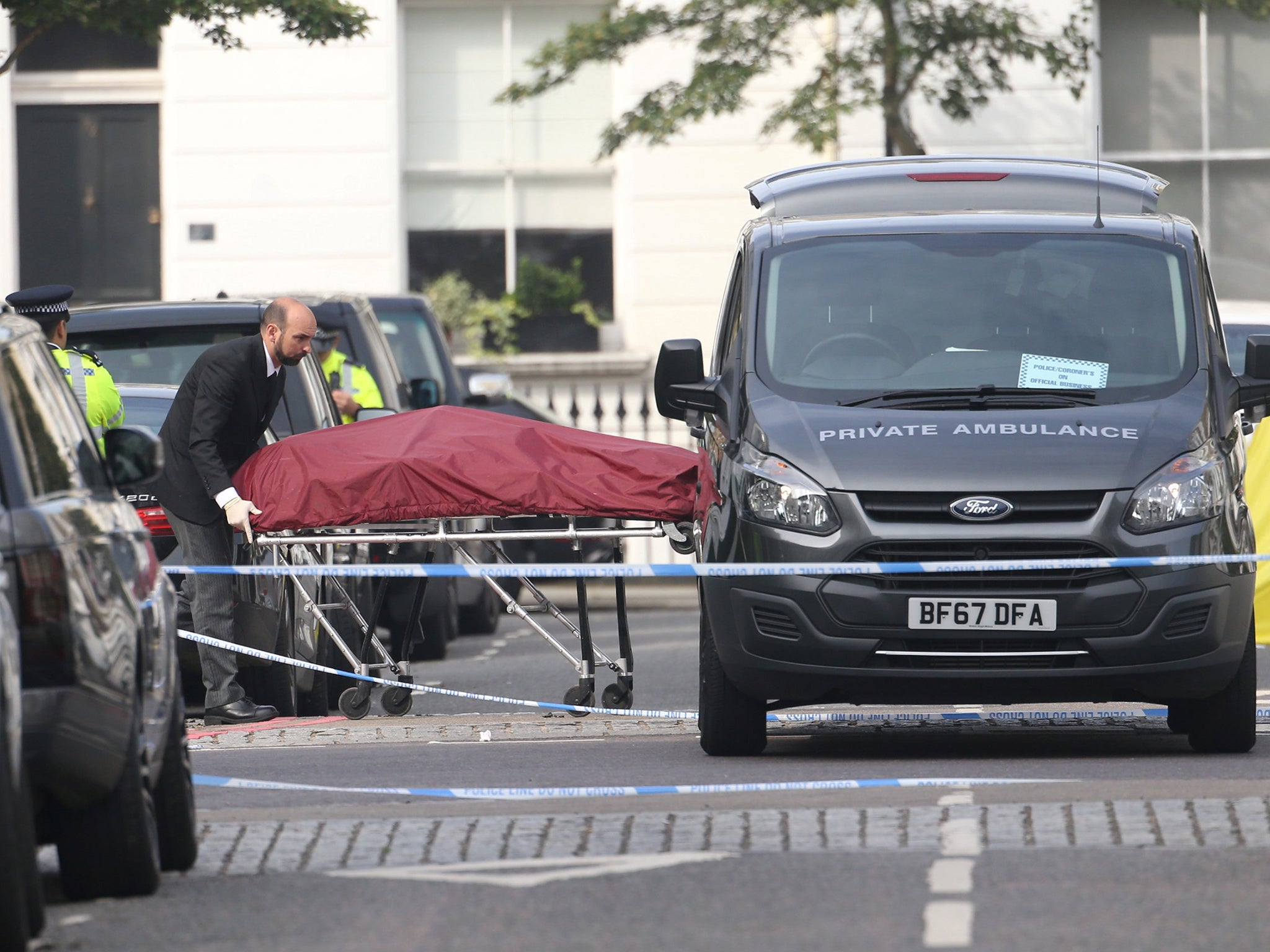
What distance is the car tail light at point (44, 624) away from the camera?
17.4ft

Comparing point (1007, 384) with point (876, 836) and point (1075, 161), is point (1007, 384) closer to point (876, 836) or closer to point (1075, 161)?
point (1075, 161)

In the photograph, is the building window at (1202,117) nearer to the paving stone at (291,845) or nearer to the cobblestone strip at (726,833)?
the cobblestone strip at (726,833)

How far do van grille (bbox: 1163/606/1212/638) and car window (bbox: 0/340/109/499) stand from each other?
3.64 metres

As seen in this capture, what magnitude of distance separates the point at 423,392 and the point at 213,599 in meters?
4.93

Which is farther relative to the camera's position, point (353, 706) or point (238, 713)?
point (353, 706)

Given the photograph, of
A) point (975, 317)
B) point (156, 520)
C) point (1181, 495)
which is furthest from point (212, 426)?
point (1181, 495)

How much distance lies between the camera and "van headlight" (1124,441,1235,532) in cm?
827

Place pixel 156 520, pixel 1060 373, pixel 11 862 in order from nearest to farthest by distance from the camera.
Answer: pixel 11 862 < pixel 1060 373 < pixel 156 520

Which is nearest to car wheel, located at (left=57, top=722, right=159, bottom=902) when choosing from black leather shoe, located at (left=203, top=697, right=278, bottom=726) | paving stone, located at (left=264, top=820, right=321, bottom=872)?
paving stone, located at (left=264, top=820, right=321, bottom=872)

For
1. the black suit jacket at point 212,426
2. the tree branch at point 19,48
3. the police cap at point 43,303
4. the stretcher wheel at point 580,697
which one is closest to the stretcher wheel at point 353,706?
the stretcher wheel at point 580,697

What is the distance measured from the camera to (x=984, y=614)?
8.24 m

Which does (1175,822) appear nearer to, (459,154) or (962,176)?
(962,176)

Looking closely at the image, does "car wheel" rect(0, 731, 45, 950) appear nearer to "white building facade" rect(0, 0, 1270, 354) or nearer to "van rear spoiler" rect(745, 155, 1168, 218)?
"van rear spoiler" rect(745, 155, 1168, 218)

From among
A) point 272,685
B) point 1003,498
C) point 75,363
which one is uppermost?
point 75,363
